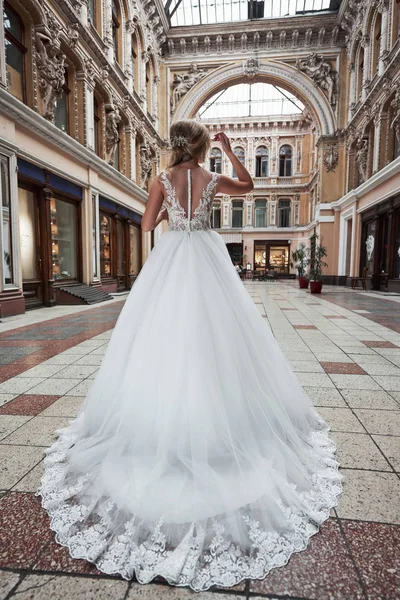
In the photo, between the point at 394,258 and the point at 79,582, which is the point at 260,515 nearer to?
Result: the point at 79,582

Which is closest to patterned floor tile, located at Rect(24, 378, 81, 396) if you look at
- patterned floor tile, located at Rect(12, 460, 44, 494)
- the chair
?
patterned floor tile, located at Rect(12, 460, 44, 494)

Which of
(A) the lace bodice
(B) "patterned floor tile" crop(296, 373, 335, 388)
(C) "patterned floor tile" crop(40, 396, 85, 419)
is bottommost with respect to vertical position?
(C) "patterned floor tile" crop(40, 396, 85, 419)

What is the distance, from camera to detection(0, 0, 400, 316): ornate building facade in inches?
332

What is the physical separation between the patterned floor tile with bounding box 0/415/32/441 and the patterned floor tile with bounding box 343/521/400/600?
200cm

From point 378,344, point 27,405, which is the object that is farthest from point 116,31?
point 27,405

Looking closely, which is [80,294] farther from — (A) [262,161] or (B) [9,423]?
(A) [262,161]

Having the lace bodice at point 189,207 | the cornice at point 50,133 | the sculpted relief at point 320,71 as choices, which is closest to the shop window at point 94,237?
the cornice at point 50,133

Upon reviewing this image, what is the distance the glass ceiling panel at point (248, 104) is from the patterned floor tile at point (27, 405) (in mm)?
31195

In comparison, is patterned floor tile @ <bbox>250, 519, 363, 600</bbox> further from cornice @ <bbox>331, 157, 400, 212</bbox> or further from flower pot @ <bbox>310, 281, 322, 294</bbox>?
cornice @ <bbox>331, 157, 400, 212</bbox>

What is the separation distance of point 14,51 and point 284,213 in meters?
26.6

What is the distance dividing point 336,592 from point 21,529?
3.92 ft

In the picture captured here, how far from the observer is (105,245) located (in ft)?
44.0

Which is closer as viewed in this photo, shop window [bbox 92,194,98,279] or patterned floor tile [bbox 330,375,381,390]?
patterned floor tile [bbox 330,375,381,390]

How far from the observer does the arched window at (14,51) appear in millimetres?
7828
